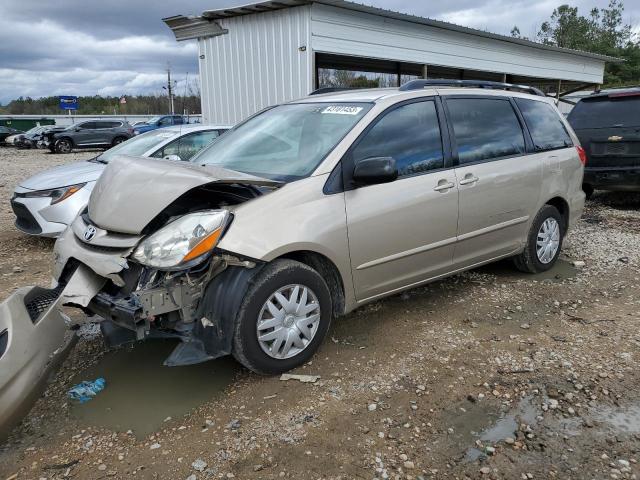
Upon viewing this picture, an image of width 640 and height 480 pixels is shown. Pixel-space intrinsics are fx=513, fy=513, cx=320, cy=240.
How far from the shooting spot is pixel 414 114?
12.5 ft

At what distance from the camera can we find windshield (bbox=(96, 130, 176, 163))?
21.5 ft

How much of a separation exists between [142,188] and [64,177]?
3755 mm

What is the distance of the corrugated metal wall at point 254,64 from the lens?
33.3ft

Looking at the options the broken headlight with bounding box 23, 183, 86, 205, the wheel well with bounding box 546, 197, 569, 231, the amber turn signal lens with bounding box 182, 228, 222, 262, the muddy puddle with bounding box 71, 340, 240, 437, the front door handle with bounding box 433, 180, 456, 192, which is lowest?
the muddy puddle with bounding box 71, 340, 240, 437

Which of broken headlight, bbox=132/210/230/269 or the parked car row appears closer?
broken headlight, bbox=132/210/230/269

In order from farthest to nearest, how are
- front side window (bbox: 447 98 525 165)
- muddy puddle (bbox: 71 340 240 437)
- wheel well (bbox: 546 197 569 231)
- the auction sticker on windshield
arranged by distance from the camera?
wheel well (bbox: 546 197 569 231), front side window (bbox: 447 98 525 165), the auction sticker on windshield, muddy puddle (bbox: 71 340 240 437)

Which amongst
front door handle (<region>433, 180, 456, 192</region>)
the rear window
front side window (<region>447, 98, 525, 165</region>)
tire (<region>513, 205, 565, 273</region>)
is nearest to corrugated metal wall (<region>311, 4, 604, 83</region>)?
the rear window

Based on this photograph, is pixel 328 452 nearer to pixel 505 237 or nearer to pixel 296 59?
pixel 505 237

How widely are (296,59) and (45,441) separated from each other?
8.95 metres

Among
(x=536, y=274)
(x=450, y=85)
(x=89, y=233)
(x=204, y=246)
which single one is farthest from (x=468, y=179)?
(x=89, y=233)

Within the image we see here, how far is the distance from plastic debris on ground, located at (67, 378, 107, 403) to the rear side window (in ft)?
13.3

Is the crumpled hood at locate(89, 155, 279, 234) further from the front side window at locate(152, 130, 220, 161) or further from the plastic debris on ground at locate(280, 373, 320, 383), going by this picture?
the front side window at locate(152, 130, 220, 161)

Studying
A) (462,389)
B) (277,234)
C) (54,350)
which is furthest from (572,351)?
(54,350)

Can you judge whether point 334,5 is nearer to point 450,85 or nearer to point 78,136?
point 450,85
